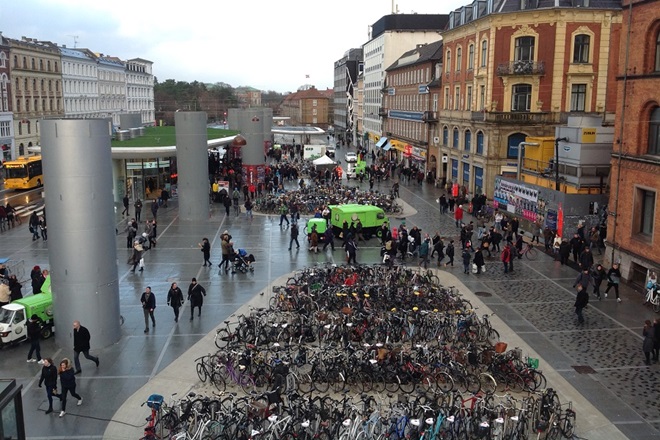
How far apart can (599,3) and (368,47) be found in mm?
65518

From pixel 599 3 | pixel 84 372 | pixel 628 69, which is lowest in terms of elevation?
pixel 84 372

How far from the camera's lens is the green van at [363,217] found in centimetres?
3061

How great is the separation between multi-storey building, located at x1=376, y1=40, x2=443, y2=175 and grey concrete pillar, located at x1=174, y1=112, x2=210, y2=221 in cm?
2573

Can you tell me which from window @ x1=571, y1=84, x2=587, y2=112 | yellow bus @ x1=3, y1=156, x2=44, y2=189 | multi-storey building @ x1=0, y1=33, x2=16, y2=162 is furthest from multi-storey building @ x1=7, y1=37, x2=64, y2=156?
window @ x1=571, y1=84, x2=587, y2=112

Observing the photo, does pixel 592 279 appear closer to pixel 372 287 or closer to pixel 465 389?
pixel 372 287

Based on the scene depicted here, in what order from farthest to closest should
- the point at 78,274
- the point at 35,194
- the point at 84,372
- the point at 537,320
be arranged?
the point at 35,194
the point at 537,320
the point at 78,274
the point at 84,372

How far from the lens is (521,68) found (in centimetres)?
4103

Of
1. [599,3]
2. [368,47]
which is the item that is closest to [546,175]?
[599,3]

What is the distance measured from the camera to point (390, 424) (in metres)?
11.6

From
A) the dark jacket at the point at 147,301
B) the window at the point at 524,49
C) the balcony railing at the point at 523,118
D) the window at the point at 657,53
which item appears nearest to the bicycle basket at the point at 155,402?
the dark jacket at the point at 147,301

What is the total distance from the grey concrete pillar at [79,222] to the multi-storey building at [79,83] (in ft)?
254

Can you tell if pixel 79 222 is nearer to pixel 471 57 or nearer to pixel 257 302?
pixel 257 302

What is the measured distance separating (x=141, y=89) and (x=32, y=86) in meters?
44.3

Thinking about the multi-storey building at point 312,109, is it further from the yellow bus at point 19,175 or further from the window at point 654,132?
the window at point 654,132
